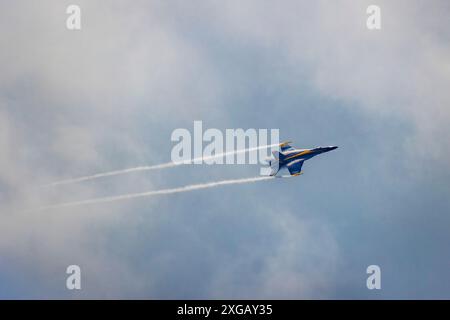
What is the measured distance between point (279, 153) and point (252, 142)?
809cm

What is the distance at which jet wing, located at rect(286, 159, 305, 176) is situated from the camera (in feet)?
550

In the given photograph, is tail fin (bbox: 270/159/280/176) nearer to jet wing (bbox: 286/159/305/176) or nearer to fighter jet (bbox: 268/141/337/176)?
fighter jet (bbox: 268/141/337/176)

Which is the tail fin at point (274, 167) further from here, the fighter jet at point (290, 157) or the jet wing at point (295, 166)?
the jet wing at point (295, 166)

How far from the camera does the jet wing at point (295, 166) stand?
6599 inches

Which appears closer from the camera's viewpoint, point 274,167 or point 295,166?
point 274,167

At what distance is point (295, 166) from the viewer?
168250 mm

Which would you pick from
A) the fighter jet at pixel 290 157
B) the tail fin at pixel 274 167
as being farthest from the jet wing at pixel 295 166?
the tail fin at pixel 274 167

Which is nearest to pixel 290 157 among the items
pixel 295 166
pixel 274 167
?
pixel 295 166

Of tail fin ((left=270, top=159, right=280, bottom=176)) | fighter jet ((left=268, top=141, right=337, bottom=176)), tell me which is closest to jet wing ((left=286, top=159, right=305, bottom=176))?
fighter jet ((left=268, top=141, right=337, bottom=176))

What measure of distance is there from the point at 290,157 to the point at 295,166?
2.62m

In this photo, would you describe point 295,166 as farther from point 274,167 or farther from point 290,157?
point 274,167

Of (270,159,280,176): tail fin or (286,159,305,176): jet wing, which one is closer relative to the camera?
(270,159,280,176): tail fin
